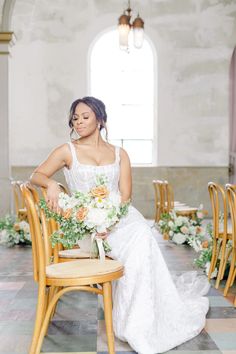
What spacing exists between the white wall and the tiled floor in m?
7.24

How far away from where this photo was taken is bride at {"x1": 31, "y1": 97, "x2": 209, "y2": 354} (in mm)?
3223

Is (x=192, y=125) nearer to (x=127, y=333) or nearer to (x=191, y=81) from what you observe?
(x=191, y=81)

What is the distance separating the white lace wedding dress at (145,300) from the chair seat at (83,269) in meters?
0.19

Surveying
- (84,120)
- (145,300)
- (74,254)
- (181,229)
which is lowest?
(181,229)

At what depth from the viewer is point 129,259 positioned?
10.8 feet

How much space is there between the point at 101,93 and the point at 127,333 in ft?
32.2

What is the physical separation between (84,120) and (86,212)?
2.81 ft

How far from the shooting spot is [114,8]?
12227 mm

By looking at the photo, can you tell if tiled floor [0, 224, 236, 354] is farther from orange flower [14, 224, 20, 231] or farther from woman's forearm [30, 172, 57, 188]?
orange flower [14, 224, 20, 231]

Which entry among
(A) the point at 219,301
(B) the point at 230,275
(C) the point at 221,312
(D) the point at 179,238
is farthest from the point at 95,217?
(D) the point at 179,238

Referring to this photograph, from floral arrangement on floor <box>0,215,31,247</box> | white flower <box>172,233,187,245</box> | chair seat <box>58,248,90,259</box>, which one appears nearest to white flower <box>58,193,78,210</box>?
chair seat <box>58,248,90,259</box>

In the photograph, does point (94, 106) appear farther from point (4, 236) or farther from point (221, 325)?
point (4, 236)

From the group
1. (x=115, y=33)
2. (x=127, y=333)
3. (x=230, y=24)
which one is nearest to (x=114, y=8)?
(x=115, y=33)

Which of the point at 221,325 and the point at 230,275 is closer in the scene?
the point at 221,325
